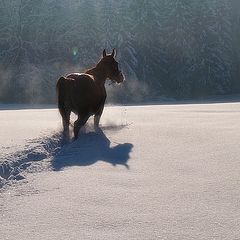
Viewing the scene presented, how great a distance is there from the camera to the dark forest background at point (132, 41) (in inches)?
1690

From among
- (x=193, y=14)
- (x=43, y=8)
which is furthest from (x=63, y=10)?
(x=193, y=14)

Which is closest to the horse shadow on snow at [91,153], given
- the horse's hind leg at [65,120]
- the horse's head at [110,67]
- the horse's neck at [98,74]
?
the horse's hind leg at [65,120]

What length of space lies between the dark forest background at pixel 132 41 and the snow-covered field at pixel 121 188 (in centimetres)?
3574

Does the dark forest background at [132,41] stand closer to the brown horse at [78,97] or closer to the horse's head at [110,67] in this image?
the horse's head at [110,67]

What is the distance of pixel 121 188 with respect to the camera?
4039mm

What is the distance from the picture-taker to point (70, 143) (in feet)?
23.4

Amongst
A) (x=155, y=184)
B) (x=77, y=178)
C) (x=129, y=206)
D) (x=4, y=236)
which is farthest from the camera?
(x=77, y=178)

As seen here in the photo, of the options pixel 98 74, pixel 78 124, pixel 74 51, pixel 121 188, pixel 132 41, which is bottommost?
pixel 74 51

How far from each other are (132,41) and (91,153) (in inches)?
1508

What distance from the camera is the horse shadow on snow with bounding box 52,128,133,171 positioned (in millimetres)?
5352

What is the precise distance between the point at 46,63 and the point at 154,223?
4116 centimetres

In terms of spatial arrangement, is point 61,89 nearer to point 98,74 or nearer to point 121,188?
point 98,74

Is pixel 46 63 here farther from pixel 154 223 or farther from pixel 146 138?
pixel 154 223

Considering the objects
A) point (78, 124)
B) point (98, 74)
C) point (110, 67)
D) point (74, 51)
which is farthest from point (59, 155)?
point (74, 51)
